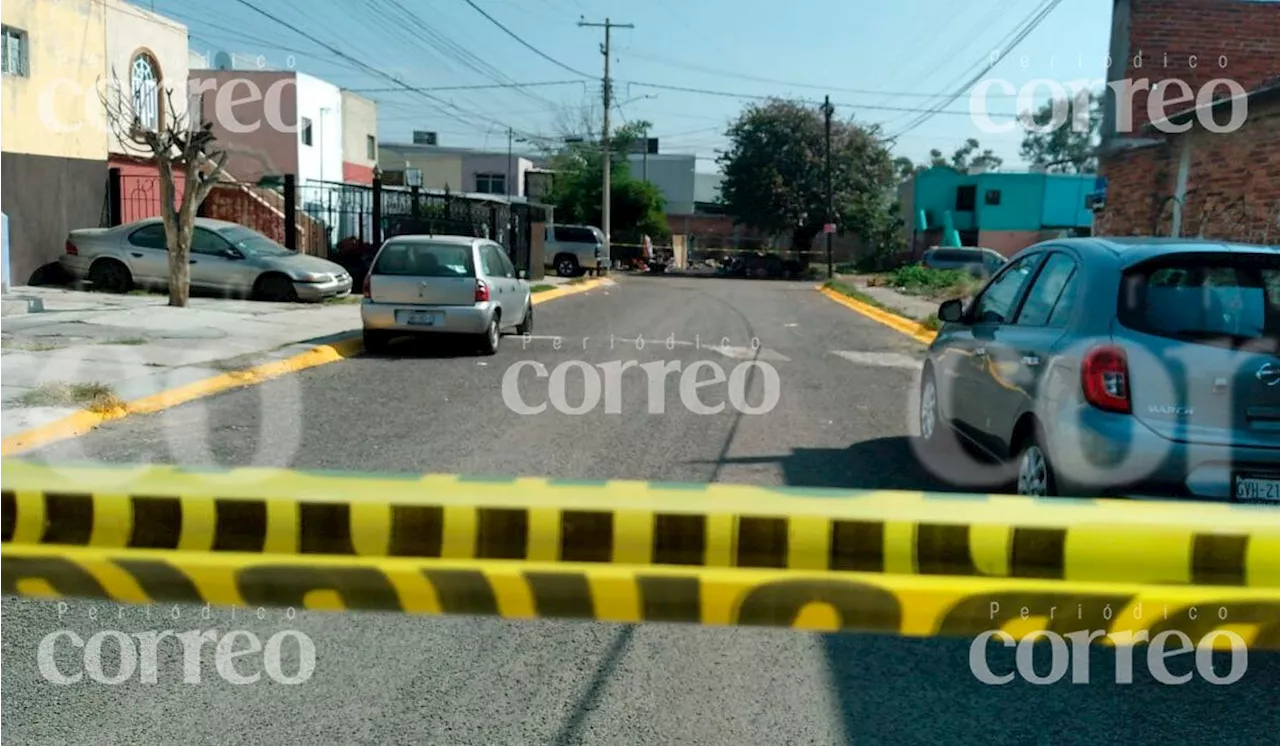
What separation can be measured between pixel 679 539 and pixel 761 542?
0.20m

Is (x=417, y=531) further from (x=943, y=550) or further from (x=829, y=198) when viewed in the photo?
(x=829, y=198)

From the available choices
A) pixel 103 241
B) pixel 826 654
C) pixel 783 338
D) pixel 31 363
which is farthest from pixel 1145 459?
pixel 103 241

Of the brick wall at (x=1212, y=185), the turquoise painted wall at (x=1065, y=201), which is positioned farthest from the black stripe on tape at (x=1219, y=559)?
the turquoise painted wall at (x=1065, y=201)

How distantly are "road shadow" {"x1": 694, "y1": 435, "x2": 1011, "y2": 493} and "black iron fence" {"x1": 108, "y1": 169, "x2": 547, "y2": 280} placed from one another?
16533 millimetres

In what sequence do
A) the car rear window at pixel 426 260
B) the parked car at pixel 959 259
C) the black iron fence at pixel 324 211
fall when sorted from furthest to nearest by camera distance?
the parked car at pixel 959 259 → the black iron fence at pixel 324 211 → the car rear window at pixel 426 260

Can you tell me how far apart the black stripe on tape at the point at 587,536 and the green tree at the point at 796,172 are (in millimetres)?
56050

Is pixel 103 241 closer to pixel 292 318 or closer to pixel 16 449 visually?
pixel 292 318

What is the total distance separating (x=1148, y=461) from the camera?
5074 mm

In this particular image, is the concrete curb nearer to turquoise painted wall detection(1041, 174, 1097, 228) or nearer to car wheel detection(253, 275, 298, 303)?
car wheel detection(253, 275, 298, 303)

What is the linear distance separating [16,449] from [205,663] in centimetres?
428

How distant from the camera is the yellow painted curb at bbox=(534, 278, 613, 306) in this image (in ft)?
90.9

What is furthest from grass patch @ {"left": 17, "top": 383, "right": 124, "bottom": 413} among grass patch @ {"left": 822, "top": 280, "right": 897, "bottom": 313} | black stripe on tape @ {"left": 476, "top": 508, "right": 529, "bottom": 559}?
grass patch @ {"left": 822, "top": 280, "right": 897, "bottom": 313}

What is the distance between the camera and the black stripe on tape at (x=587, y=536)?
9.50 ft

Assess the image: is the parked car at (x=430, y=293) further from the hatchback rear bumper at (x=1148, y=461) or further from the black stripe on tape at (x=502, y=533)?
the black stripe on tape at (x=502, y=533)
